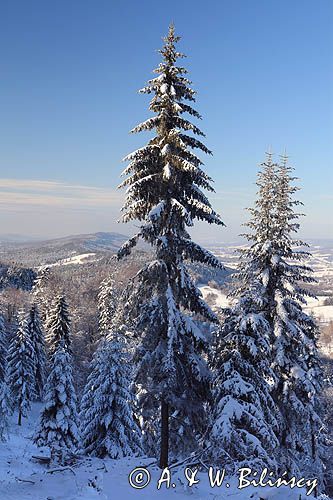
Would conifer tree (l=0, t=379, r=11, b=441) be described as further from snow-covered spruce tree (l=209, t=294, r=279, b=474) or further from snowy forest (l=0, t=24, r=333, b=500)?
snow-covered spruce tree (l=209, t=294, r=279, b=474)

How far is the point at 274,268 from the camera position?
1861cm

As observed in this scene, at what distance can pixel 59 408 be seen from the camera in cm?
2847

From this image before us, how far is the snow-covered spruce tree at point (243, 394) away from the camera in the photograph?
42.8ft

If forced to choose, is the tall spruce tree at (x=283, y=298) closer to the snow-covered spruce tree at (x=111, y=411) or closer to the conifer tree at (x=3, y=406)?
the snow-covered spruce tree at (x=111, y=411)

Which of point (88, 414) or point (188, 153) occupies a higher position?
point (188, 153)

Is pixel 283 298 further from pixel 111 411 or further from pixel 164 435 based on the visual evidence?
pixel 111 411

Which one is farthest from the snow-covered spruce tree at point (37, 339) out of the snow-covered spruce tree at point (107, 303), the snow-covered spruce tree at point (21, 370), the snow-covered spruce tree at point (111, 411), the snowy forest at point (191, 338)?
the snowy forest at point (191, 338)

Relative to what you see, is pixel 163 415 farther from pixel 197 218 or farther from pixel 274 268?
pixel 274 268

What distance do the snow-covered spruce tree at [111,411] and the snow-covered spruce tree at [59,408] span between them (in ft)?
20.0

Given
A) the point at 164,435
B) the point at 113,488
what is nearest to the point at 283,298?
the point at 164,435

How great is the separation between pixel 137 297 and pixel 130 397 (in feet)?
35.1

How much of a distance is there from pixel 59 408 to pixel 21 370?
56.5ft

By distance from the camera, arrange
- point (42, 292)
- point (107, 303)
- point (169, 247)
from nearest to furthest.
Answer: point (169, 247) → point (107, 303) → point (42, 292)

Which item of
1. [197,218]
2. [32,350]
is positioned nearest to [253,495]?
[197,218]
